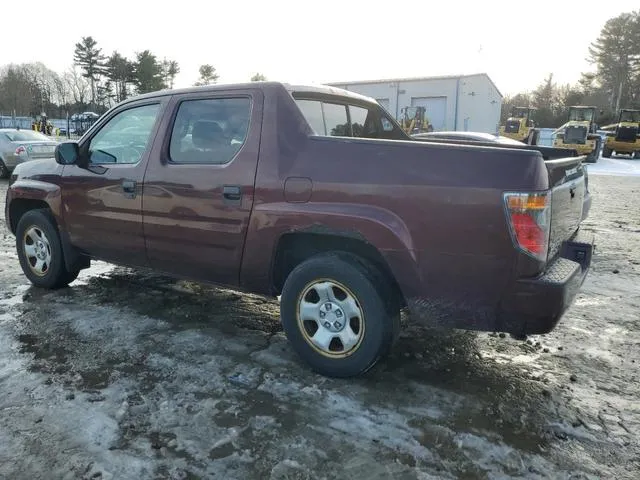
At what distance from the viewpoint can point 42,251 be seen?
16.2 feet

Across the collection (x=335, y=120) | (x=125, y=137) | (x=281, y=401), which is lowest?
(x=281, y=401)

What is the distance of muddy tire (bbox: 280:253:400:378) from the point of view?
302 cm

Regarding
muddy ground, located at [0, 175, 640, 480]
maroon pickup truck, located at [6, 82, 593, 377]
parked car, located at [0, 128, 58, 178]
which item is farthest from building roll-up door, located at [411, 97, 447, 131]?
maroon pickup truck, located at [6, 82, 593, 377]

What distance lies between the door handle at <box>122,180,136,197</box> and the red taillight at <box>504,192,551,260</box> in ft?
9.25

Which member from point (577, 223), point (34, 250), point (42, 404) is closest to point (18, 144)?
point (34, 250)

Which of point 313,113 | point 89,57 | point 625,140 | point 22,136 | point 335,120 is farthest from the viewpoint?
point 89,57

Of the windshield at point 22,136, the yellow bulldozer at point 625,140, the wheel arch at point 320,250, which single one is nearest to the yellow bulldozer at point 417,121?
the yellow bulldozer at point 625,140

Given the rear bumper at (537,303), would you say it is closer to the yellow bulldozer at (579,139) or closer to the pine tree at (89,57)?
the yellow bulldozer at (579,139)

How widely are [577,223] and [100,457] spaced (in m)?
3.41

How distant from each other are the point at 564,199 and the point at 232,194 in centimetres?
213

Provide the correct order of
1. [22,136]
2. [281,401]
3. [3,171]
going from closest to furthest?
[281,401] < [3,171] < [22,136]

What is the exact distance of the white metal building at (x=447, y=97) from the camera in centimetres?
3488

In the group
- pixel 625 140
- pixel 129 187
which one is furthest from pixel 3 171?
pixel 625 140

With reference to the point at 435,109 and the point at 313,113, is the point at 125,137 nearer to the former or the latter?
the point at 313,113
